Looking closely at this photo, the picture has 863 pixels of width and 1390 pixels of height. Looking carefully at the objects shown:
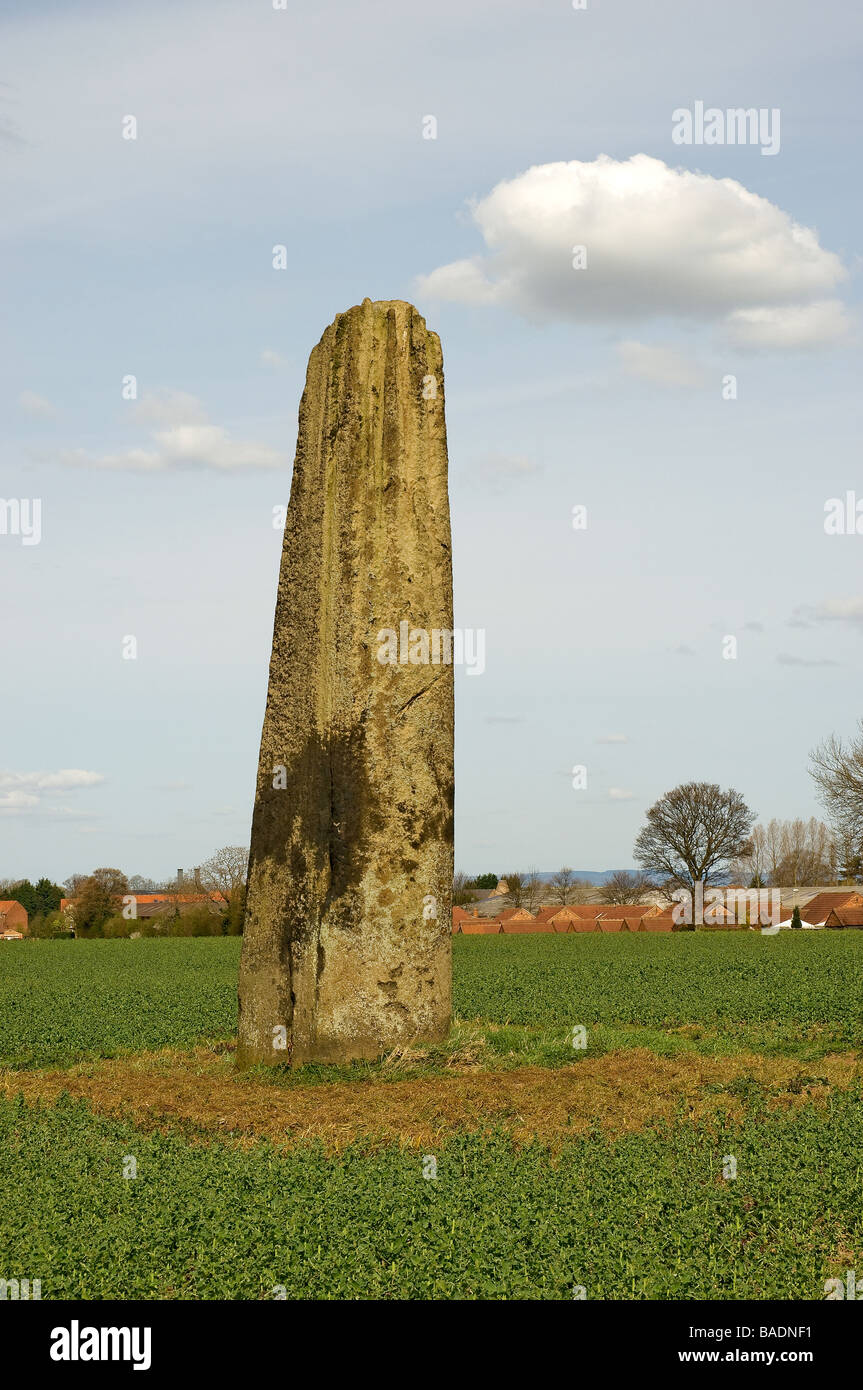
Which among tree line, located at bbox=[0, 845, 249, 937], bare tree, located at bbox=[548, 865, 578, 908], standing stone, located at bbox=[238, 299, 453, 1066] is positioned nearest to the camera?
standing stone, located at bbox=[238, 299, 453, 1066]

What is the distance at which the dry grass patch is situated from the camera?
9586 millimetres

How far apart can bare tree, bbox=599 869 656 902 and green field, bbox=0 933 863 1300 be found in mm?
87566

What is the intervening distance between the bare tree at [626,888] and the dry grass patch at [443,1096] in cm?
8675

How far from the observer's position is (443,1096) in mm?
10609

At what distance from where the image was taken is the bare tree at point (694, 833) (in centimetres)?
8112

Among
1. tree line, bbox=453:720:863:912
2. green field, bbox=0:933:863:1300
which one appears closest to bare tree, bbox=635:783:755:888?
tree line, bbox=453:720:863:912

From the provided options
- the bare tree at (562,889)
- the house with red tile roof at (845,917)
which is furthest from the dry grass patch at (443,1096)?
the bare tree at (562,889)

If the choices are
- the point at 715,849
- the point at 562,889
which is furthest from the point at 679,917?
the point at 562,889

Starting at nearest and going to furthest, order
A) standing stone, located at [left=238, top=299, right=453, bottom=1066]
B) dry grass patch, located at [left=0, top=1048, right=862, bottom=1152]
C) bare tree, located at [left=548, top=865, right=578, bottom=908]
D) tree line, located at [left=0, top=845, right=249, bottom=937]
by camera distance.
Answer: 1. dry grass patch, located at [left=0, top=1048, right=862, bottom=1152]
2. standing stone, located at [left=238, top=299, right=453, bottom=1066]
3. tree line, located at [left=0, top=845, right=249, bottom=937]
4. bare tree, located at [left=548, top=865, right=578, bottom=908]

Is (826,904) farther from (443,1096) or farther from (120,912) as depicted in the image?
(443,1096)

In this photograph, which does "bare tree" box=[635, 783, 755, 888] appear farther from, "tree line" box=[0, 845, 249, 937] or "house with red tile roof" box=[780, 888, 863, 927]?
"tree line" box=[0, 845, 249, 937]

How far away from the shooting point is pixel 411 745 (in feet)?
41.0

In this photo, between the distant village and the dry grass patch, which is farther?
the distant village
